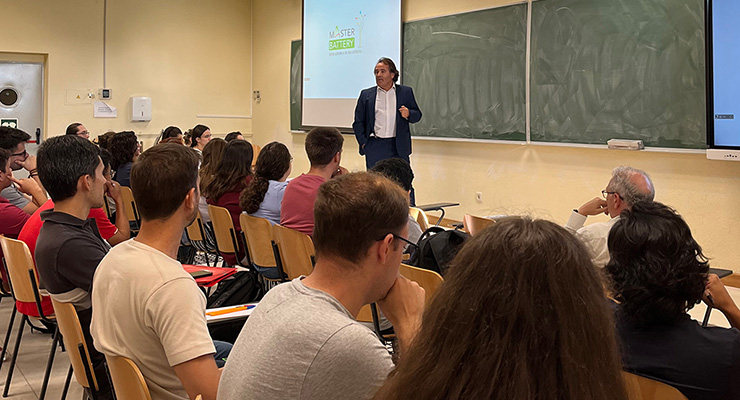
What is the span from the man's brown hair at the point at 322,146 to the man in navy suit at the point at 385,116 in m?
2.81

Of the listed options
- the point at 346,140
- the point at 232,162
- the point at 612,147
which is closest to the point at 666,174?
the point at 612,147

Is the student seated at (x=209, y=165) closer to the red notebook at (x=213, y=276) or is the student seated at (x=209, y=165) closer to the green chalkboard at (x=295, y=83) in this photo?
the red notebook at (x=213, y=276)

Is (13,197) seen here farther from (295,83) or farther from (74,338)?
(295,83)

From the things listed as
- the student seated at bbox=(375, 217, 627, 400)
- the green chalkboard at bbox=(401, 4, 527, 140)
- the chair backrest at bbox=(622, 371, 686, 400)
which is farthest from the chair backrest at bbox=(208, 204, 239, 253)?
the green chalkboard at bbox=(401, 4, 527, 140)

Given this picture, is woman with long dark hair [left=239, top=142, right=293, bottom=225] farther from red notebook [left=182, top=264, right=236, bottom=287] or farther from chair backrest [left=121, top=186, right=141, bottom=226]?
chair backrest [left=121, top=186, right=141, bottom=226]

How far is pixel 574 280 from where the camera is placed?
85 centimetres

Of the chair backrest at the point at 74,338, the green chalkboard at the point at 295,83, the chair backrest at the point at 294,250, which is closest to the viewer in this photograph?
the chair backrest at the point at 74,338

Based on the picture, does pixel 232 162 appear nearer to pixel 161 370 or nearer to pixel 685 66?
pixel 161 370

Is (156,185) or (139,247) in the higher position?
(156,185)

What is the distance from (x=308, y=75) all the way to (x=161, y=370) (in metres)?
8.11

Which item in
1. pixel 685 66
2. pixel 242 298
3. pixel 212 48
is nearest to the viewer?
pixel 242 298

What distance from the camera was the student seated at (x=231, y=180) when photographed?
4.47m

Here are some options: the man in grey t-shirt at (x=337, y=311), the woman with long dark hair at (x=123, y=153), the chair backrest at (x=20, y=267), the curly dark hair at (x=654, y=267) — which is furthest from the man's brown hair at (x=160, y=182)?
the woman with long dark hair at (x=123, y=153)

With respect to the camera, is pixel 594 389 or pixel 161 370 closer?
pixel 594 389
